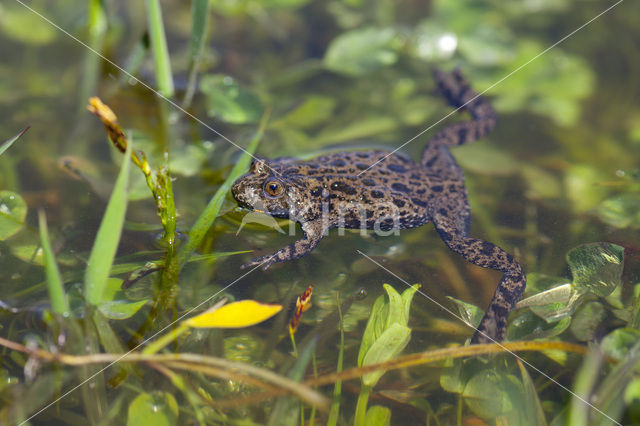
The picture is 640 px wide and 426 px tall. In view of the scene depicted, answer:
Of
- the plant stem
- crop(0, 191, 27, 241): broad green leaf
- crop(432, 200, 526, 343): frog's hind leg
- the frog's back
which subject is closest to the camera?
the plant stem

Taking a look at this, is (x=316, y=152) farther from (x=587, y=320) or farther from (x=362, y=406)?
(x=587, y=320)

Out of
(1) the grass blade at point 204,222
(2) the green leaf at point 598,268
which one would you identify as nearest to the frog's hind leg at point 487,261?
(2) the green leaf at point 598,268

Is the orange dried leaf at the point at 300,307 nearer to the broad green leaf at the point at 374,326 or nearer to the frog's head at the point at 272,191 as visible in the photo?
the broad green leaf at the point at 374,326

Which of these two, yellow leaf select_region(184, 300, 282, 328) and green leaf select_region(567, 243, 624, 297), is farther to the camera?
green leaf select_region(567, 243, 624, 297)

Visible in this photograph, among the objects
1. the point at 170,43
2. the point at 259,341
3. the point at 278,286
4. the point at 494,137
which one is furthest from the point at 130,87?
the point at 494,137

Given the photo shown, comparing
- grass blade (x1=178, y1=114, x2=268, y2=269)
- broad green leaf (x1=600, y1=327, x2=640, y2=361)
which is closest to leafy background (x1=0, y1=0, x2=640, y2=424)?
broad green leaf (x1=600, y1=327, x2=640, y2=361)

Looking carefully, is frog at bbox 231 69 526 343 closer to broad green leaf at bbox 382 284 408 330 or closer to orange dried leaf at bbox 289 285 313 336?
orange dried leaf at bbox 289 285 313 336

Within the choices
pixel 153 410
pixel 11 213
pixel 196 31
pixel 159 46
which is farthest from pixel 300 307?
pixel 196 31
